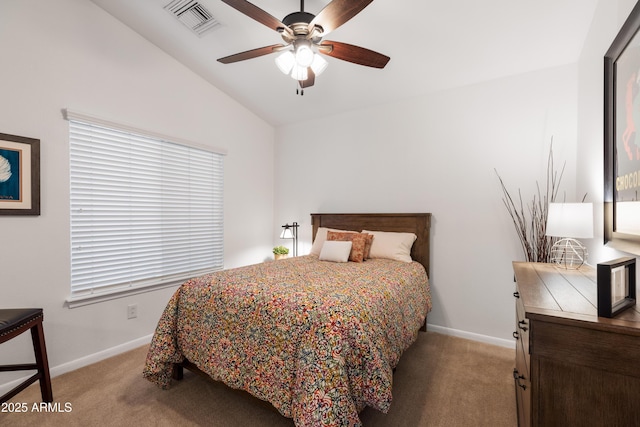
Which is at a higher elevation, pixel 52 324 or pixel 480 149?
pixel 480 149

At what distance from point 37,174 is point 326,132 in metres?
2.93

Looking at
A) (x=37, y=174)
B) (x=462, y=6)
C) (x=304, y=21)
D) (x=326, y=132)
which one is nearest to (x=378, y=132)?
(x=326, y=132)

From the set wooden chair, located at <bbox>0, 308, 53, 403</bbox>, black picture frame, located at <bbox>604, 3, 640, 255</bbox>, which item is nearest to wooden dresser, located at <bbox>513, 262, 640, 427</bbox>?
black picture frame, located at <bbox>604, 3, 640, 255</bbox>

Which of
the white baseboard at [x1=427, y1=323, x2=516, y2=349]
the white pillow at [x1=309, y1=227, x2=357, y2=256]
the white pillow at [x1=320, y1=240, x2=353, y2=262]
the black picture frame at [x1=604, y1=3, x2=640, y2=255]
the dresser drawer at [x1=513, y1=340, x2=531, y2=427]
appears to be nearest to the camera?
the dresser drawer at [x1=513, y1=340, x2=531, y2=427]

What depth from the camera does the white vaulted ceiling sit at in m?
2.07

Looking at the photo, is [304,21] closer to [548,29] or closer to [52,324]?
[548,29]

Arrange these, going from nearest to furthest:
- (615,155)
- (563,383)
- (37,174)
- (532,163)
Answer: (563,383) → (615,155) → (37,174) → (532,163)

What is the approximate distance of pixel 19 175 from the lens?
2.10m

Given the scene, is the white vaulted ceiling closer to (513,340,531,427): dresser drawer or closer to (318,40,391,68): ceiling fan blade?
(318,40,391,68): ceiling fan blade

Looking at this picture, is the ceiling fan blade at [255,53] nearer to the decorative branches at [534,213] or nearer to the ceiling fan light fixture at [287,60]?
the ceiling fan light fixture at [287,60]

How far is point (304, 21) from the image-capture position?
1.85 meters

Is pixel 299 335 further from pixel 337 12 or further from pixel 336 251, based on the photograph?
pixel 337 12

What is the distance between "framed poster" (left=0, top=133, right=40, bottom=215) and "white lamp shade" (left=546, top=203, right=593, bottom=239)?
11.9 ft

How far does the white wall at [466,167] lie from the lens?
2584 millimetres
